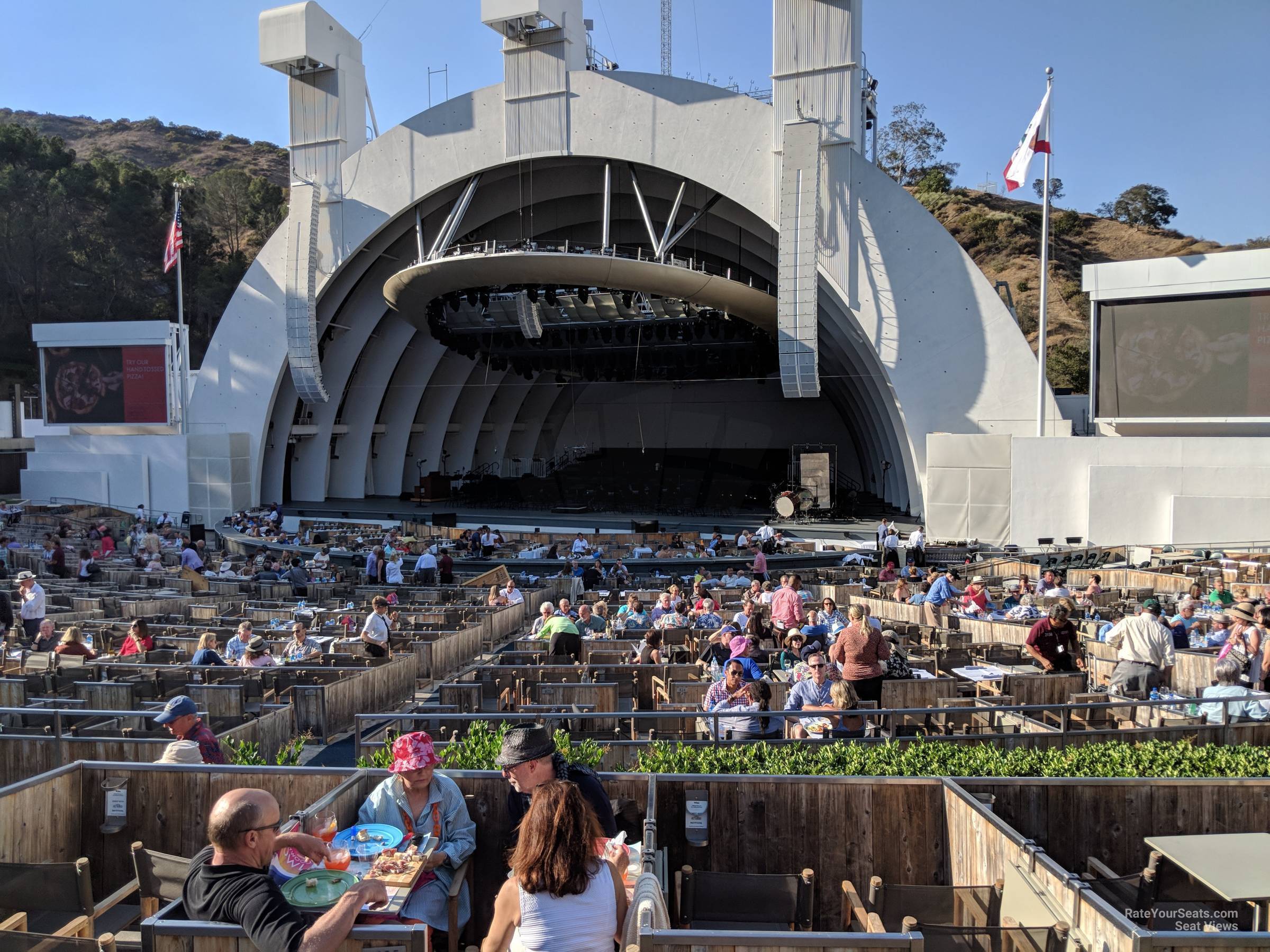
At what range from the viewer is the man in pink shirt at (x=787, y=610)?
10.7m

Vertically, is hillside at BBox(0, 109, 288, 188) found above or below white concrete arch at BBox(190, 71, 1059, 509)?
above

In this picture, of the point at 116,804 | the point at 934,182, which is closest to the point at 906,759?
the point at 116,804

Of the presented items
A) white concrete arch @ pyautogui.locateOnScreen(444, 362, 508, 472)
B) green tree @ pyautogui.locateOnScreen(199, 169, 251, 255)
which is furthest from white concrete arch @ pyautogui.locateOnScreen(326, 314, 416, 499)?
green tree @ pyautogui.locateOnScreen(199, 169, 251, 255)

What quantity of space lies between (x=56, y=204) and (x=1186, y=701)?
66664mm

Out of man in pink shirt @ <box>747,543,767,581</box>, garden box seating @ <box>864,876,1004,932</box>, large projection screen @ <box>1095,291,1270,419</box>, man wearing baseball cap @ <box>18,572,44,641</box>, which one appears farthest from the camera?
large projection screen @ <box>1095,291,1270,419</box>

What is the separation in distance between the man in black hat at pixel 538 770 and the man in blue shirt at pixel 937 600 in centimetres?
891

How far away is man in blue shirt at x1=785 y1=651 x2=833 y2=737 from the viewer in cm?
677

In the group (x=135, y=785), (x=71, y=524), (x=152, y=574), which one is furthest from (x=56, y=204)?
(x=135, y=785)

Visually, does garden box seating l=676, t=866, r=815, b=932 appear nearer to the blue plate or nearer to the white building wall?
the blue plate

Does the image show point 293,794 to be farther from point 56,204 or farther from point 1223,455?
point 56,204

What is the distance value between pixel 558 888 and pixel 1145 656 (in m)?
6.63

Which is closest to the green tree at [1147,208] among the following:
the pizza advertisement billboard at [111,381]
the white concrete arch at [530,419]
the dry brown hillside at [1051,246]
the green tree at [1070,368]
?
the dry brown hillside at [1051,246]

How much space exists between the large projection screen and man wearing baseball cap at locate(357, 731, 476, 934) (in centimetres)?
2136

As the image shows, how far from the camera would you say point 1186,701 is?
629 centimetres
